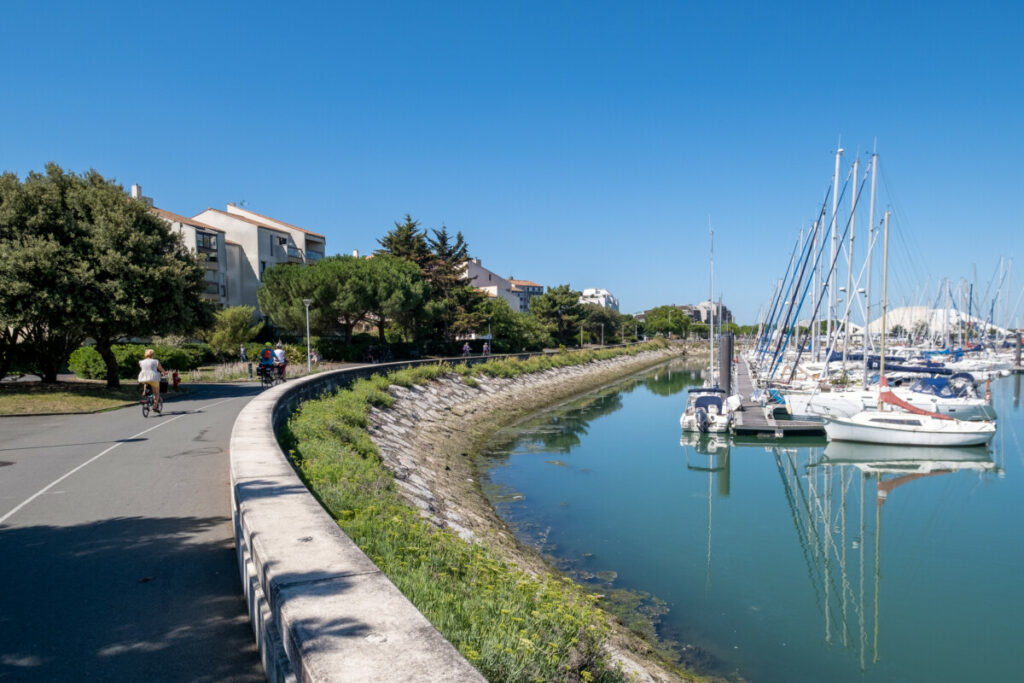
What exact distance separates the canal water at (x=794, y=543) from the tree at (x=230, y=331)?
24.1 metres

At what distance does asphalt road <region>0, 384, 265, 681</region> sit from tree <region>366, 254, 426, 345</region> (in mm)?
35071

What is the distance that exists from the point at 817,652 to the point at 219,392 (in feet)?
69.3

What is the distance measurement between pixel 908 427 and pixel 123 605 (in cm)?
2729

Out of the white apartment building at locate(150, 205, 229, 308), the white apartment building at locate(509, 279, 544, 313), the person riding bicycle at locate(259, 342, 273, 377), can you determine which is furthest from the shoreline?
the white apartment building at locate(509, 279, 544, 313)

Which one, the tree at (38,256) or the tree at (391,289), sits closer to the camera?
the tree at (38,256)

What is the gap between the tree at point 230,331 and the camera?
41438mm

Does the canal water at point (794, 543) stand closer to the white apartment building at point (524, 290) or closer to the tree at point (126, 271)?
the tree at point (126, 271)

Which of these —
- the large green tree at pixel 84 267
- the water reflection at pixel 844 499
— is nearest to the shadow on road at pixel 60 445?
the large green tree at pixel 84 267

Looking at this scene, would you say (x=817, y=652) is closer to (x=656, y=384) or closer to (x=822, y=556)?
(x=822, y=556)

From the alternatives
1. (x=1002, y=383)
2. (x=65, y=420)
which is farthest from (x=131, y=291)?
(x=1002, y=383)

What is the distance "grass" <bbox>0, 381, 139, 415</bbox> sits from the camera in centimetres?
1767

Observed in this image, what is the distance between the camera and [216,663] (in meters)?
4.21

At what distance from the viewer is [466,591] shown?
590 centimetres

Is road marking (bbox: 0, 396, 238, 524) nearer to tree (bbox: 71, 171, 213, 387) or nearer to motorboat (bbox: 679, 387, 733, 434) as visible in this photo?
tree (bbox: 71, 171, 213, 387)
